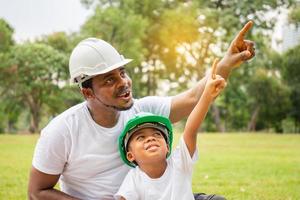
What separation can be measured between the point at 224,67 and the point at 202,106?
2.36ft

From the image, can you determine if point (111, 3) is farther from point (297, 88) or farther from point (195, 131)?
point (195, 131)

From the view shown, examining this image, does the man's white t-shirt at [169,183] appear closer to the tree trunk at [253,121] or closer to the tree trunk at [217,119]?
the tree trunk at [253,121]

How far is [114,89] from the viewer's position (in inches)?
114

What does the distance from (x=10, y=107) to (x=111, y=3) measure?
840 cm

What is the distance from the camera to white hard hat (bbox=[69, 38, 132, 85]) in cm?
290

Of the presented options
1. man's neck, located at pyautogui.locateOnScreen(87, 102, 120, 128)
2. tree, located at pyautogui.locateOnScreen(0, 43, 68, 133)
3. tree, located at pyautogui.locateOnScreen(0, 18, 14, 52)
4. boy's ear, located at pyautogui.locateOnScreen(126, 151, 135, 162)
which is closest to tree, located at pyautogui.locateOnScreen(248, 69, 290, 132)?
tree, located at pyautogui.locateOnScreen(0, 43, 68, 133)

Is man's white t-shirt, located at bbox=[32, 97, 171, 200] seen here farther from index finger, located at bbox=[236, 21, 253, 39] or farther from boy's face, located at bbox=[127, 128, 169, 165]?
index finger, located at bbox=[236, 21, 253, 39]

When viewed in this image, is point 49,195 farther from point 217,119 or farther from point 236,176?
point 217,119

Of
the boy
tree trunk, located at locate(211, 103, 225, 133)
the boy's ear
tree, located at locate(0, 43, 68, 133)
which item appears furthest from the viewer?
tree trunk, located at locate(211, 103, 225, 133)

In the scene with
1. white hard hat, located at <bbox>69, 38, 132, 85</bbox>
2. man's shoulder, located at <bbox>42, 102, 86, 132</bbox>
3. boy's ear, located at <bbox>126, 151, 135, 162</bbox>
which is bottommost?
boy's ear, located at <bbox>126, 151, 135, 162</bbox>

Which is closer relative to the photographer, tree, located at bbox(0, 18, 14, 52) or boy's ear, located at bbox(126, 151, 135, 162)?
boy's ear, located at bbox(126, 151, 135, 162)

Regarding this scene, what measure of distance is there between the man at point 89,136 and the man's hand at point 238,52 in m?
0.06

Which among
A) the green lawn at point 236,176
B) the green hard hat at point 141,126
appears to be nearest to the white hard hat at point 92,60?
the green hard hat at point 141,126

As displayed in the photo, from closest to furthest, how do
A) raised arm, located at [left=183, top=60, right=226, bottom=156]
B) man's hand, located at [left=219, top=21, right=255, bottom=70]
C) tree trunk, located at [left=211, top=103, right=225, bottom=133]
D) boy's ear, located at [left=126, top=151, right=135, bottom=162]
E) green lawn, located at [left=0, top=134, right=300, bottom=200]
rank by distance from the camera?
raised arm, located at [left=183, top=60, right=226, bottom=156] → boy's ear, located at [left=126, top=151, right=135, bottom=162] → man's hand, located at [left=219, top=21, right=255, bottom=70] → green lawn, located at [left=0, top=134, right=300, bottom=200] → tree trunk, located at [left=211, top=103, right=225, bottom=133]
